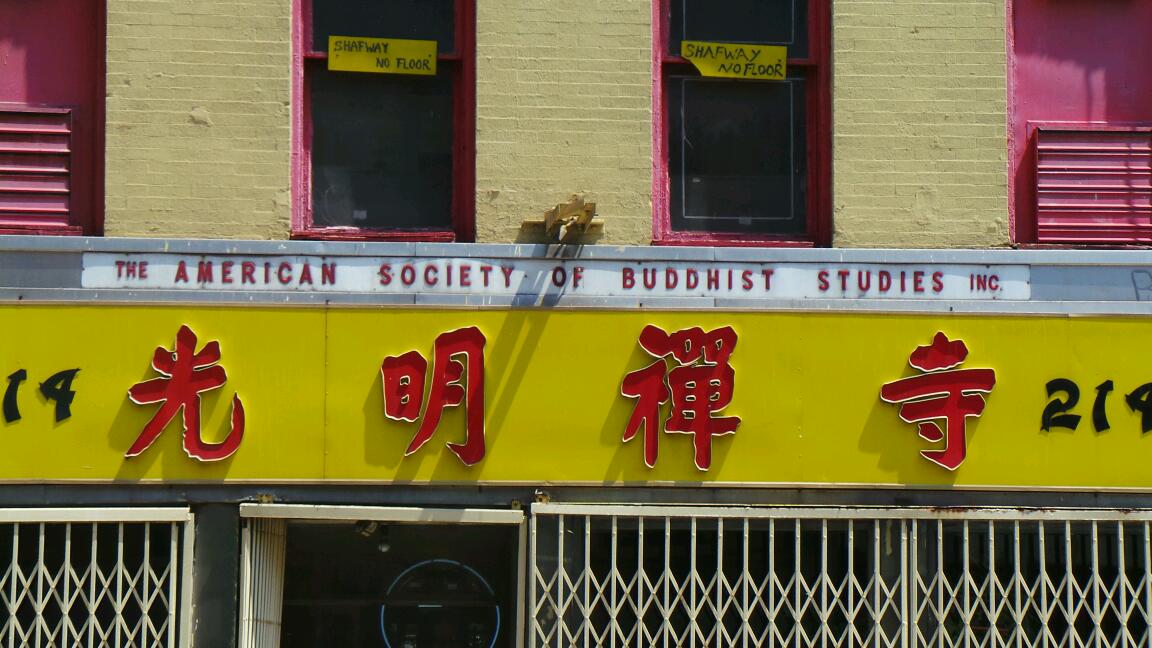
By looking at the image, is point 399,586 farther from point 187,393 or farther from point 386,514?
point 187,393

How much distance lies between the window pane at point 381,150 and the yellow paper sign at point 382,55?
4.4 inches

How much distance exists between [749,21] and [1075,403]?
3.44 metres

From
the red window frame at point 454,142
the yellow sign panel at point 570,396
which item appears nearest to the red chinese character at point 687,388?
the yellow sign panel at point 570,396

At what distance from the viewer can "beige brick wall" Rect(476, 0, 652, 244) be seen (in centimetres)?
940

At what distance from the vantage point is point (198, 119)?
9.30m

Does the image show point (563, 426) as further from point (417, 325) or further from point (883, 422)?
point (883, 422)

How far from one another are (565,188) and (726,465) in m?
2.15

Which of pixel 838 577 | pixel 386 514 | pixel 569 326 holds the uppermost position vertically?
pixel 569 326

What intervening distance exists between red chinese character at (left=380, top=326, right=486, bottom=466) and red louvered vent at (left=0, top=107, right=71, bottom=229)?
2.53m

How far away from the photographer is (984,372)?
30.3 ft

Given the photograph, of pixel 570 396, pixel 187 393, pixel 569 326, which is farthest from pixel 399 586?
pixel 569 326

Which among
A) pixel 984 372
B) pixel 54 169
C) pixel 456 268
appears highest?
pixel 54 169

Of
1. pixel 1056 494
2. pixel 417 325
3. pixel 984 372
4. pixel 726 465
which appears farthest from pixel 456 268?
pixel 1056 494

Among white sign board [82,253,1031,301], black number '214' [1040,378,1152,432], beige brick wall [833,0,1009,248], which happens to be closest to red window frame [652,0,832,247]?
beige brick wall [833,0,1009,248]
